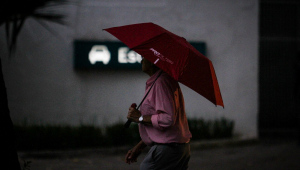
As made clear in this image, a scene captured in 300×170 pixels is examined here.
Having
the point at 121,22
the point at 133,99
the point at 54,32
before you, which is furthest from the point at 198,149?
the point at 54,32

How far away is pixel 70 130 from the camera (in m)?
8.94

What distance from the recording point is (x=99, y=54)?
32.0 feet

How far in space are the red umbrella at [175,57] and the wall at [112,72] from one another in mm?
6447

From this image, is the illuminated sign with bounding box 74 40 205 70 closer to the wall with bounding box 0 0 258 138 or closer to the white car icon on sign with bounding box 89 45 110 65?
the white car icon on sign with bounding box 89 45 110 65

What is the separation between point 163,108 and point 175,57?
1.40 feet

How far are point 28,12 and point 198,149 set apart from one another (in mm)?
5202

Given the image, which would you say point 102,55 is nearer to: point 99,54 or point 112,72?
point 99,54

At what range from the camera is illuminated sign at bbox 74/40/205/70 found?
9664 mm

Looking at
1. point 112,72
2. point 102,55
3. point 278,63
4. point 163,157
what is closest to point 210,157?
point 112,72

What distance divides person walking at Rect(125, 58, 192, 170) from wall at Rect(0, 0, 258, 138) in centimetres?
675

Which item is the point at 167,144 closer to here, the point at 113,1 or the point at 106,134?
the point at 106,134

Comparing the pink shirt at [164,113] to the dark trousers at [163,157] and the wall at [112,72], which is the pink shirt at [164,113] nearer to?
the dark trousers at [163,157]

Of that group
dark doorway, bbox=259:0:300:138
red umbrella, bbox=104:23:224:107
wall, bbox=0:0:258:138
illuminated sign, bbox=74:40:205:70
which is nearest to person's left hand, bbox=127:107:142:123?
red umbrella, bbox=104:23:224:107

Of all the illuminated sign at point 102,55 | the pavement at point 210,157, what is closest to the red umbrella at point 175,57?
the pavement at point 210,157
